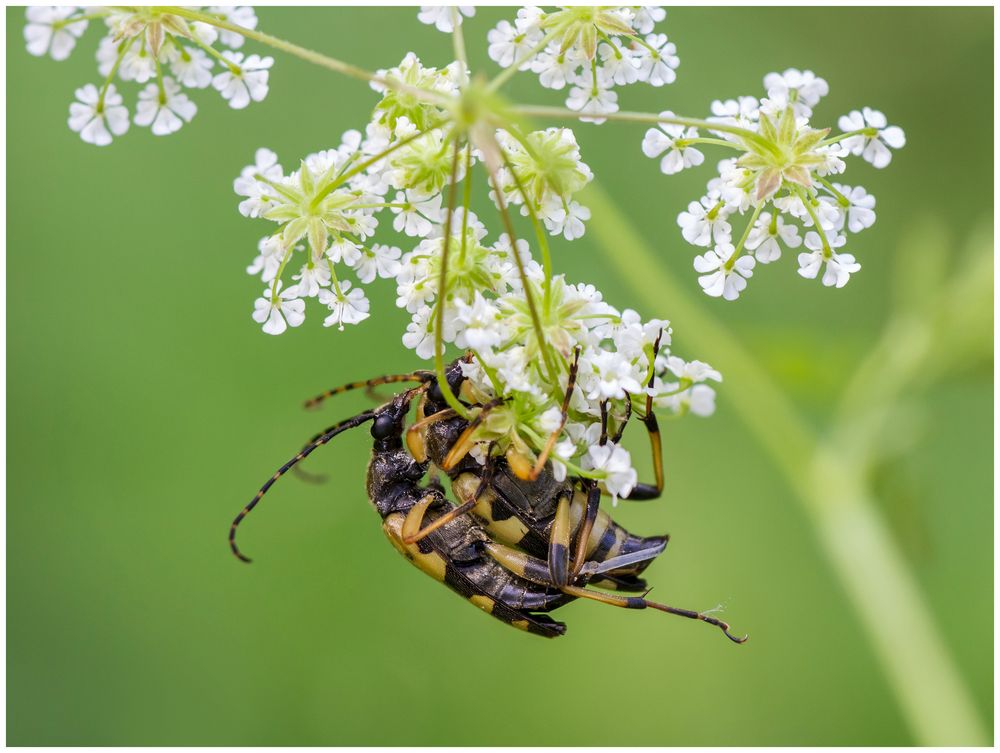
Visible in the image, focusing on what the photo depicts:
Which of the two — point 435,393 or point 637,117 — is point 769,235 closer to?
point 637,117

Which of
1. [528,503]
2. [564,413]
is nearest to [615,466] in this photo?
[564,413]

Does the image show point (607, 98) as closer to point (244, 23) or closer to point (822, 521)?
point (244, 23)

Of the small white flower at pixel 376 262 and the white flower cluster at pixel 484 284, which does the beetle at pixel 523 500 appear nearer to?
the white flower cluster at pixel 484 284

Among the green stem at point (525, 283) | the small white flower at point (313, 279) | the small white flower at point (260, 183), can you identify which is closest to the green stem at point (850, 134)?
the green stem at point (525, 283)

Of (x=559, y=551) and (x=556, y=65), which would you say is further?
(x=559, y=551)

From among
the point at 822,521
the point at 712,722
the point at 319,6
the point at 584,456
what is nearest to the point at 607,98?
the point at 584,456

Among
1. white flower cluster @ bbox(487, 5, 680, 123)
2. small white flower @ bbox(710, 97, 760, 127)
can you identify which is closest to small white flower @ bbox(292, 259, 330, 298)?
white flower cluster @ bbox(487, 5, 680, 123)
